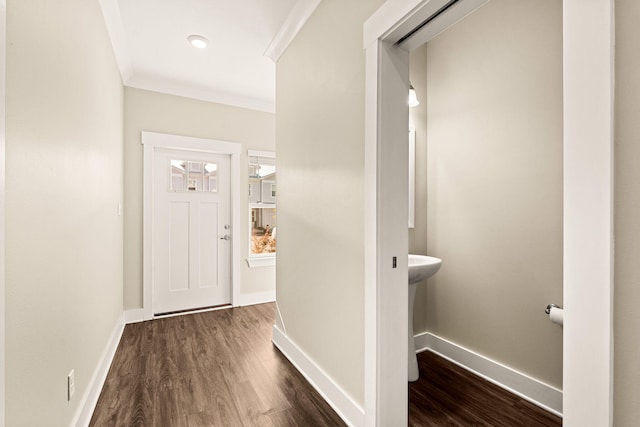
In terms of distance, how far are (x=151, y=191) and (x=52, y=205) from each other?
2263 millimetres

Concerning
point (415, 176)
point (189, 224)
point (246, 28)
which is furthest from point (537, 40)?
point (189, 224)

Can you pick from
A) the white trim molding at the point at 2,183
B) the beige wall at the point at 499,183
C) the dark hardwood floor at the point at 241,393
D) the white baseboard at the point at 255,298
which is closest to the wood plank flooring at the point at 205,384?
the dark hardwood floor at the point at 241,393

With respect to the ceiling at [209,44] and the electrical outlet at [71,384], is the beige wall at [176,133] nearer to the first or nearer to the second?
the ceiling at [209,44]

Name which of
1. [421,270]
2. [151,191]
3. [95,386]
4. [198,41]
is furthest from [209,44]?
[95,386]

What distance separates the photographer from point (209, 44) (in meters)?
2.66

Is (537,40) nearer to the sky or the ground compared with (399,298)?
nearer to the sky

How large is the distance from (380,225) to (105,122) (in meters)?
2.13

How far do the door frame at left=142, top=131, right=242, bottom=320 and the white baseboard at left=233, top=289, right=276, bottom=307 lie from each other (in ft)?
0.18

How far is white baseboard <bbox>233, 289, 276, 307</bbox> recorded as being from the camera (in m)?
3.81

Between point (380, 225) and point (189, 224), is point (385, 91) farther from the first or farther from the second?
point (189, 224)

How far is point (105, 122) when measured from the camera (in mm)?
2264

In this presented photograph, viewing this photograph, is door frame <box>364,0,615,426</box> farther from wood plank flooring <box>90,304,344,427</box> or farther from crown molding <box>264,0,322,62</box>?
crown molding <box>264,0,322,62</box>

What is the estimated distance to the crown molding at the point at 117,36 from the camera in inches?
84.6

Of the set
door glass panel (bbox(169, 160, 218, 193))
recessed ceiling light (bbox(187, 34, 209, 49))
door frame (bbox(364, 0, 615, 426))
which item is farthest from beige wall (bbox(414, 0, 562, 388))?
door glass panel (bbox(169, 160, 218, 193))
